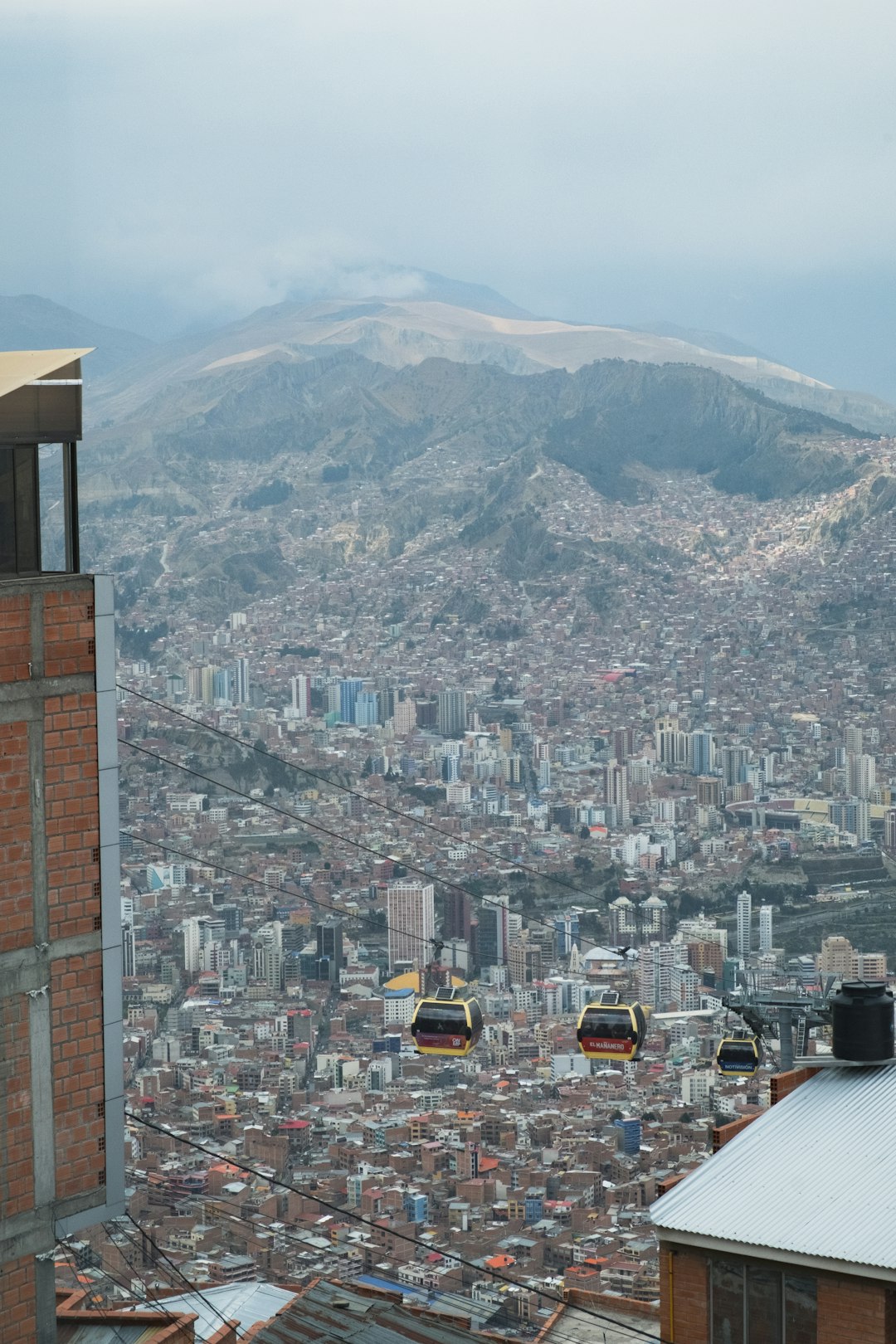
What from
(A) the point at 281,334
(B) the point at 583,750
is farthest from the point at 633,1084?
(A) the point at 281,334

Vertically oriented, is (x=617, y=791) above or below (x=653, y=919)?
above

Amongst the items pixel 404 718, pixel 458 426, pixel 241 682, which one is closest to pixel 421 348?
pixel 458 426

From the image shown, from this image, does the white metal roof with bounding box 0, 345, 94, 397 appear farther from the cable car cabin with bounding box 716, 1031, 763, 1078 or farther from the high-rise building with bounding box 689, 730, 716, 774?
the high-rise building with bounding box 689, 730, 716, 774

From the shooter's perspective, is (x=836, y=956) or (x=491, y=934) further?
(x=491, y=934)

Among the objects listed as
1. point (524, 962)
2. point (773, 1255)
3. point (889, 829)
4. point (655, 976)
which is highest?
point (773, 1255)

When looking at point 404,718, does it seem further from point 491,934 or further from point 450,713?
point 491,934

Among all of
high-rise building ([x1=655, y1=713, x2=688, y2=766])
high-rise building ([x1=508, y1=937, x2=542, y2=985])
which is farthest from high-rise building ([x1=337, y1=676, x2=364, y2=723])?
high-rise building ([x1=508, y1=937, x2=542, y2=985])

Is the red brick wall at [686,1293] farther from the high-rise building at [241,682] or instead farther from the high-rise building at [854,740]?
the high-rise building at [241,682]
